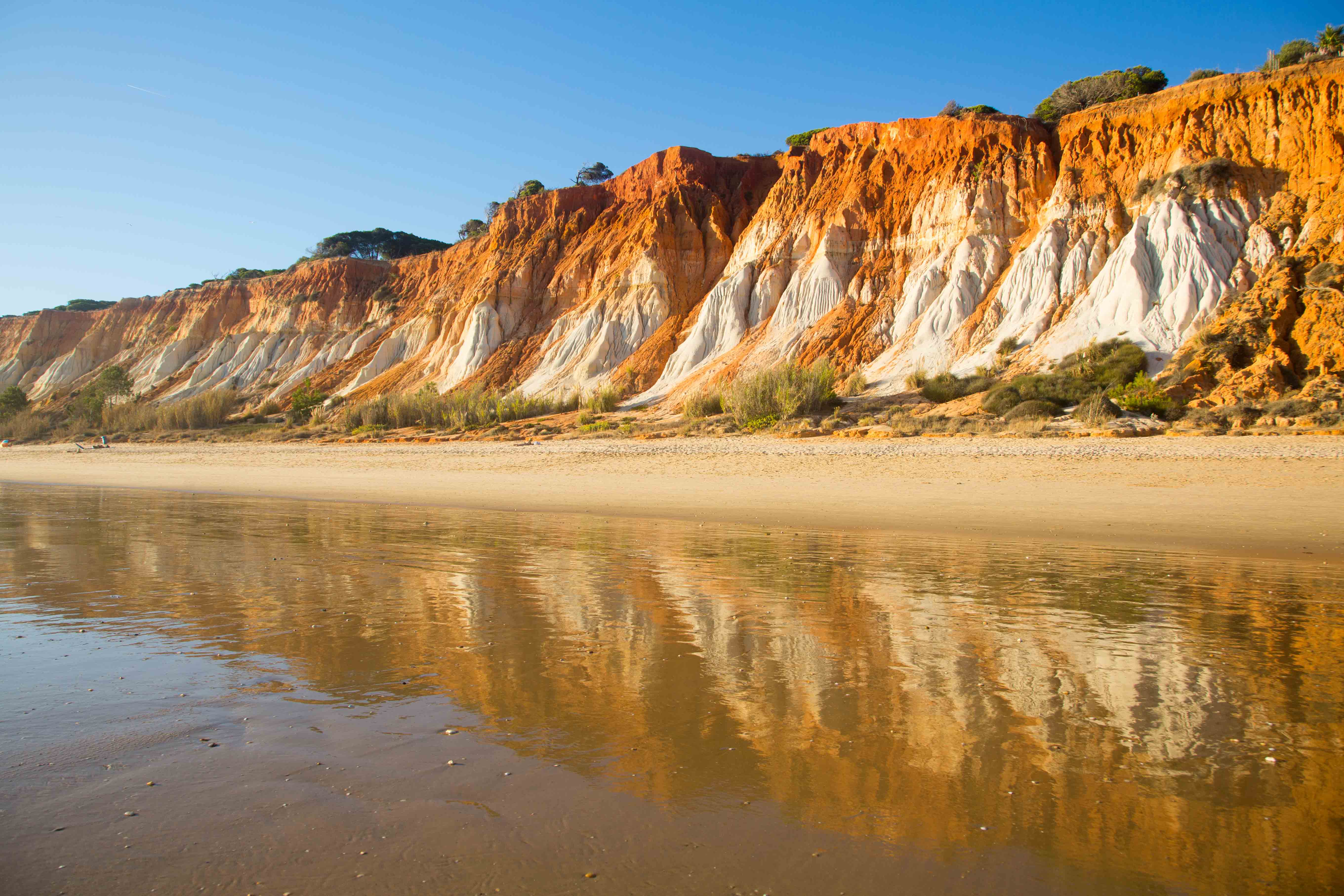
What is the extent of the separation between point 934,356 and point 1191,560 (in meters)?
23.5

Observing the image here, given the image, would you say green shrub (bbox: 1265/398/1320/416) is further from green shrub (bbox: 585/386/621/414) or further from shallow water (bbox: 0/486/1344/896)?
green shrub (bbox: 585/386/621/414)

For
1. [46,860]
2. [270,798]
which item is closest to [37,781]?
[46,860]

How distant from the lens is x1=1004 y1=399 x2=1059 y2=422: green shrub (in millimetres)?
20969

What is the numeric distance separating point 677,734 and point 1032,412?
804 inches

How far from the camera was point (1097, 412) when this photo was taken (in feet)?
64.7

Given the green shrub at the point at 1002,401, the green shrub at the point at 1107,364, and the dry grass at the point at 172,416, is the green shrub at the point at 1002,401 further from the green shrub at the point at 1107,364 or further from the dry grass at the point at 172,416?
the dry grass at the point at 172,416

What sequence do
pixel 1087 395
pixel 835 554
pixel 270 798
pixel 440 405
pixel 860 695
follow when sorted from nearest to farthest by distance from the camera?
pixel 270 798 < pixel 860 695 < pixel 835 554 < pixel 1087 395 < pixel 440 405

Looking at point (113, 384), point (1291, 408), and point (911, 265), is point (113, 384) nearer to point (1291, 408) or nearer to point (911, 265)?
point (911, 265)

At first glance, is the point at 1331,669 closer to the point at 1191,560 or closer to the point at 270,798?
the point at 1191,560

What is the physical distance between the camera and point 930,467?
15.1 meters

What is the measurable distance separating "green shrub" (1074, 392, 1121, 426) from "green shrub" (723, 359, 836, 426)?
301 inches

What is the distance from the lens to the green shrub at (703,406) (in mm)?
27734

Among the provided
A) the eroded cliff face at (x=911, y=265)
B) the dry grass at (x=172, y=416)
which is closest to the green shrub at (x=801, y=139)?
the eroded cliff face at (x=911, y=265)

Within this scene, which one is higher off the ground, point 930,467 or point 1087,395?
point 1087,395
